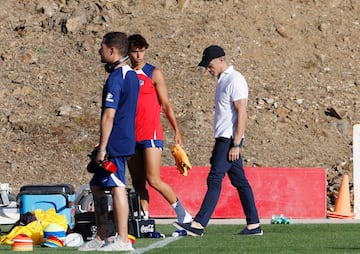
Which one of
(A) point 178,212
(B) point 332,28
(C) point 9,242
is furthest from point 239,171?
(B) point 332,28

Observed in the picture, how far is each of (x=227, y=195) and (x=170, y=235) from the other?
5401 mm

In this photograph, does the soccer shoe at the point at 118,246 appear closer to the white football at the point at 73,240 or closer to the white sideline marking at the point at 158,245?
the white sideline marking at the point at 158,245

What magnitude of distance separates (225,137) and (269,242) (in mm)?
1463

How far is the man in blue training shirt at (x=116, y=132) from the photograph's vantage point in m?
10.2

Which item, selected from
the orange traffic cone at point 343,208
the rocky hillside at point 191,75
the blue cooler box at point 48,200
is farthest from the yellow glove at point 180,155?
the rocky hillside at point 191,75

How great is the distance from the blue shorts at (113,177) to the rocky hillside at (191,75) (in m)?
15.4

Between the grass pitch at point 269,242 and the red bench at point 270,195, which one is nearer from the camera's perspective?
the grass pitch at point 269,242

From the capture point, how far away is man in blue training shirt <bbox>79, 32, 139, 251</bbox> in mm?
10156

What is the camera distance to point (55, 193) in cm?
1258

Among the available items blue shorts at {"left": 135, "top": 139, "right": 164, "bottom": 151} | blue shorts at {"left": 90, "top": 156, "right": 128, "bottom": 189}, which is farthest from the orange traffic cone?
blue shorts at {"left": 90, "top": 156, "right": 128, "bottom": 189}

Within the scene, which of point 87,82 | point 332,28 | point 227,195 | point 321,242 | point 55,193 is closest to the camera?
point 321,242

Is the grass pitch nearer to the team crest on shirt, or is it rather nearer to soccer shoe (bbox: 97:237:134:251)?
soccer shoe (bbox: 97:237:134:251)

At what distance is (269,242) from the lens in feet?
37.3

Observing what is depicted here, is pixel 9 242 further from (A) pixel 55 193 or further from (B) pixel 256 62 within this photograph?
(B) pixel 256 62
